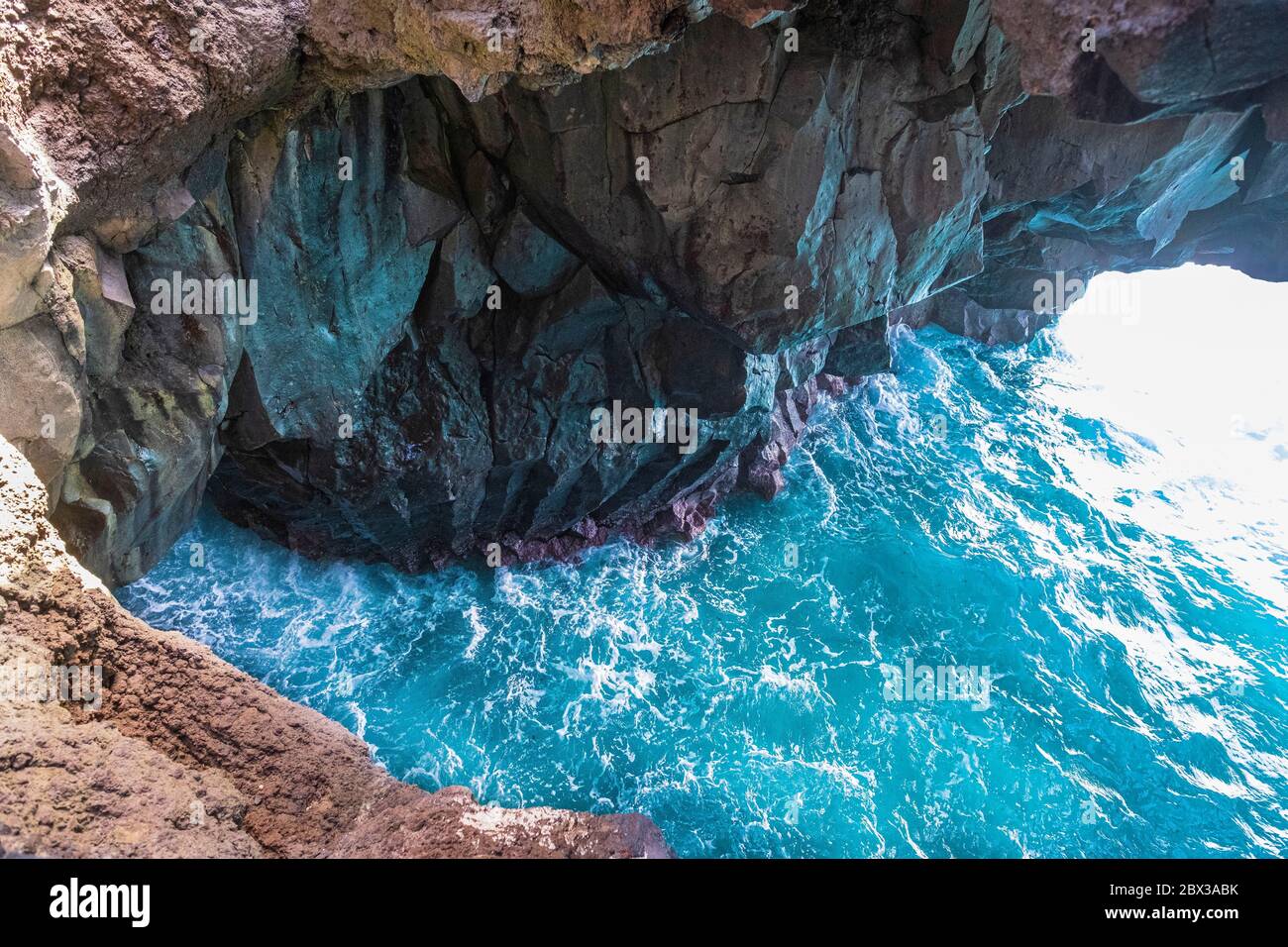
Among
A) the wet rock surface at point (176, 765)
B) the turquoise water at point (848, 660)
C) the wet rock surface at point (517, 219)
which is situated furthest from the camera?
the turquoise water at point (848, 660)

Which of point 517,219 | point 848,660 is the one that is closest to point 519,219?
point 517,219

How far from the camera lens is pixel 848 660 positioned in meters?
13.9

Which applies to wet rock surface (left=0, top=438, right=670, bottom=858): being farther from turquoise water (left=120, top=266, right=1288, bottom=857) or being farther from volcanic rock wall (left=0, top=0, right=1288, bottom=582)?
turquoise water (left=120, top=266, right=1288, bottom=857)

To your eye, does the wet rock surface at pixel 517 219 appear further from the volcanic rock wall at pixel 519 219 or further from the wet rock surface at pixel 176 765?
the wet rock surface at pixel 176 765

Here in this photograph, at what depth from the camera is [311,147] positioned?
32.8ft

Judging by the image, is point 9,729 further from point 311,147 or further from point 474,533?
point 474,533

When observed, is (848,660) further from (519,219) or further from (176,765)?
(176,765)

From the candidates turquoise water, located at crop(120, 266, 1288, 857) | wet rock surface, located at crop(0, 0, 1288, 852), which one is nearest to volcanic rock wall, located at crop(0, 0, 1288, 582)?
wet rock surface, located at crop(0, 0, 1288, 852)

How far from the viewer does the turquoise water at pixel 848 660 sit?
38.2 ft

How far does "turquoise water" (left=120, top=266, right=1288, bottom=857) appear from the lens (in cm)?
1163

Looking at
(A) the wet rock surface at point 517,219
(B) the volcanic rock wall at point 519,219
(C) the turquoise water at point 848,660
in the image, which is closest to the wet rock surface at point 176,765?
(A) the wet rock surface at point 517,219
